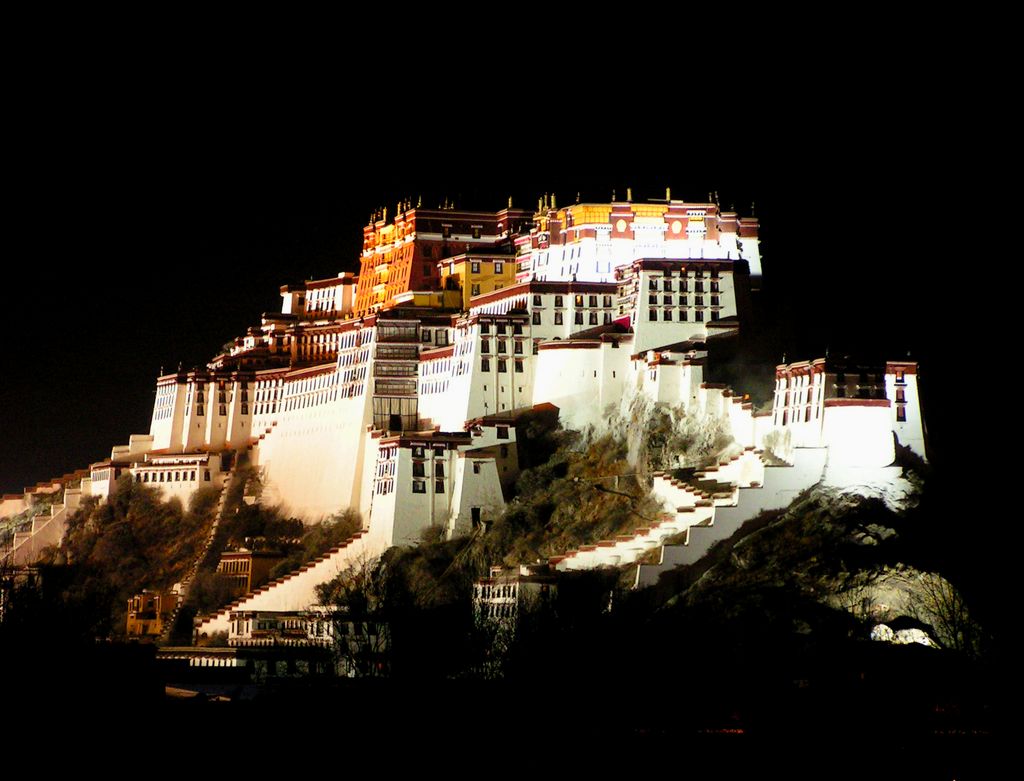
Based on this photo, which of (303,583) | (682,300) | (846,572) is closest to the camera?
(846,572)

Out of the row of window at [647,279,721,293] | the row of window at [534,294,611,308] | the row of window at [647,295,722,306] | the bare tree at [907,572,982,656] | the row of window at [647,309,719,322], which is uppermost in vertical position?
the row of window at [534,294,611,308]

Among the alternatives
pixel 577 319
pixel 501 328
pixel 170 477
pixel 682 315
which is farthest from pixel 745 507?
pixel 170 477

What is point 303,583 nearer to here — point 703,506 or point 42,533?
point 703,506

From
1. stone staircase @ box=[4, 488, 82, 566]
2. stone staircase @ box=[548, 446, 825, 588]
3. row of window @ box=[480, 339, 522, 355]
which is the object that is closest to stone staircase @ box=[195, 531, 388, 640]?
row of window @ box=[480, 339, 522, 355]

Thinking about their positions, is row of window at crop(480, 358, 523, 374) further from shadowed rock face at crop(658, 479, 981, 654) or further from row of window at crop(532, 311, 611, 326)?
shadowed rock face at crop(658, 479, 981, 654)

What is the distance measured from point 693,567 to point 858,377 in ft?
20.4

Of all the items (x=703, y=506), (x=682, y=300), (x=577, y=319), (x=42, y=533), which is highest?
(x=577, y=319)

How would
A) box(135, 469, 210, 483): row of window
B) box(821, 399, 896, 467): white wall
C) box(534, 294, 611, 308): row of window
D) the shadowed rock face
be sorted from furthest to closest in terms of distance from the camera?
box(135, 469, 210, 483): row of window < box(534, 294, 611, 308): row of window < box(821, 399, 896, 467): white wall < the shadowed rock face

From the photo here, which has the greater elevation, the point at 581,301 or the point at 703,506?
the point at 581,301

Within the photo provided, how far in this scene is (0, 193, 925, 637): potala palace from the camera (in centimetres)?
6169

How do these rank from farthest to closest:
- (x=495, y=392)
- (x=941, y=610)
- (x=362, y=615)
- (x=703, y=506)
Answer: (x=495, y=392)
(x=362, y=615)
(x=703, y=506)
(x=941, y=610)

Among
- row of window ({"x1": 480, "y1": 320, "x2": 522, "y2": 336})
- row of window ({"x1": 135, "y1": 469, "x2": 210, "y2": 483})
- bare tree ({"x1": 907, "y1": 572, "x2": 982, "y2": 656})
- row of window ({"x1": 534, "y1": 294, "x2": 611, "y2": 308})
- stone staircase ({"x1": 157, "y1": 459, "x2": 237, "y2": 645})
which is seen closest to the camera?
bare tree ({"x1": 907, "y1": 572, "x2": 982, "y2": 656})

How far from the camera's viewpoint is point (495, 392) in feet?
243

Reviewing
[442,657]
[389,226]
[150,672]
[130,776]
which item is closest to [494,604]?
[442,657]
